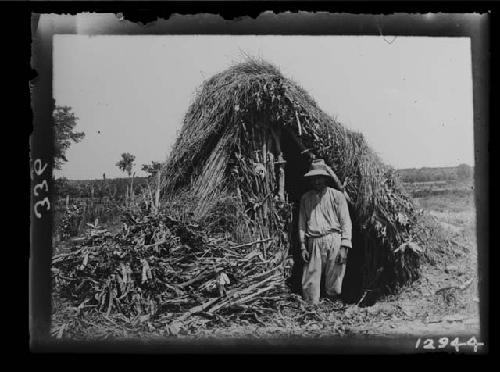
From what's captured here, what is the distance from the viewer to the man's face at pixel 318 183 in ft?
17.7

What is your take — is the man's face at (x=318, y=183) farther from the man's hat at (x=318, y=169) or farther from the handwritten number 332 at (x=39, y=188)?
the handwritten number 332 at (x=39, y=188)

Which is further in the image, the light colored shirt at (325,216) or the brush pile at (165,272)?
the light colored shirt at (325,216)

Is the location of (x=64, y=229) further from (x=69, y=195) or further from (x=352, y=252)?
(x=352, y=252)

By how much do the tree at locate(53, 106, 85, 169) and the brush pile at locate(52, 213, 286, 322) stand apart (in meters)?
0.82

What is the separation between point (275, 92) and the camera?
5387 mm

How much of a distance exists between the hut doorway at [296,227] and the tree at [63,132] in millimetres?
1975

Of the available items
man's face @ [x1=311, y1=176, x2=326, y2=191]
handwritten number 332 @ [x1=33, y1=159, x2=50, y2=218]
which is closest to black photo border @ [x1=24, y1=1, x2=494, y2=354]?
handwritten number 332 @ [x1=33, y1=159, x2=50, y2=218]

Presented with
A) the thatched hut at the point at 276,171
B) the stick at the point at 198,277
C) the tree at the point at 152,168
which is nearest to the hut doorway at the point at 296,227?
the thatched hut at the point at 276,171

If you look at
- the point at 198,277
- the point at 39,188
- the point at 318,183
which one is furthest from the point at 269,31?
the point at 39,188

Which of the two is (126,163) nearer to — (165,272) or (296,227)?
(165,272)

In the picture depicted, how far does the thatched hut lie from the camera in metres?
5.37

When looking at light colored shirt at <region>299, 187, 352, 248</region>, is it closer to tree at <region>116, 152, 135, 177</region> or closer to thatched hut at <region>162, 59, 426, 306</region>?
thatched hut at <region>162, 59, 426, 306</region>

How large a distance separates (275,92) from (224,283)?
6.11ft
